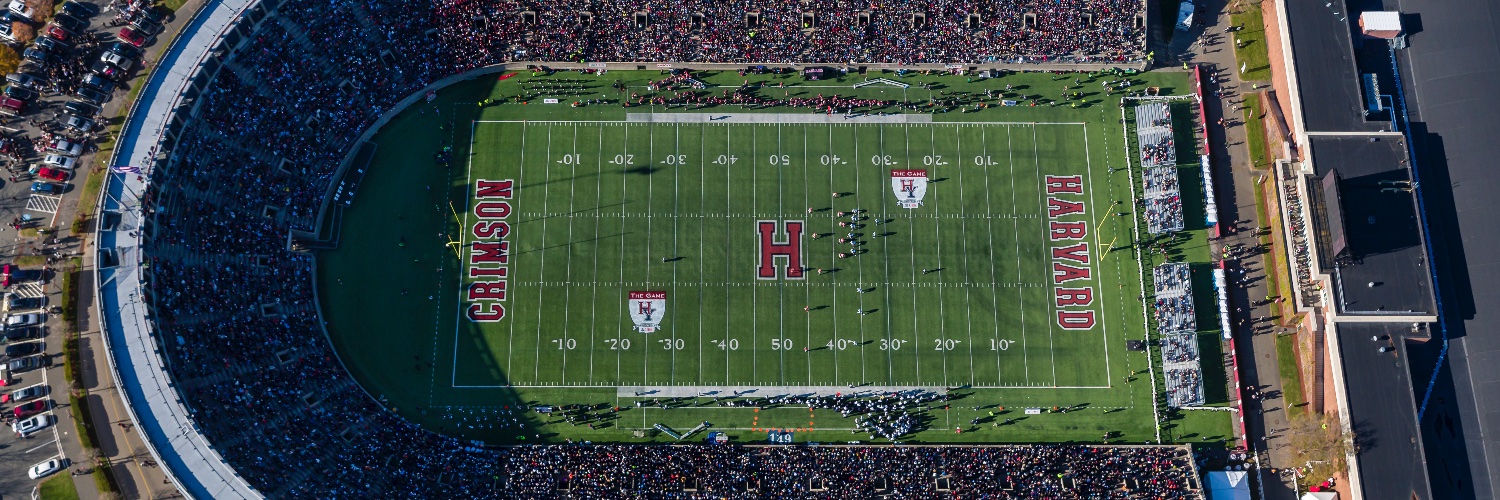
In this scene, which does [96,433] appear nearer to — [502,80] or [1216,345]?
[502,80]

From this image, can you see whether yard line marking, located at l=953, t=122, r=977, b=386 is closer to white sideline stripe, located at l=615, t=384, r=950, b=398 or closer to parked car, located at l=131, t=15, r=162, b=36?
white sideline stripe, located at l=615, t=384, r=950, b=398

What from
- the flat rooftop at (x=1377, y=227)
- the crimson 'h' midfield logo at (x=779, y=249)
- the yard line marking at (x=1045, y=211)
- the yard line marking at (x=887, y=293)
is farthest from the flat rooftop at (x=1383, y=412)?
the crimson 'h' midfield logo at (x=779, y=249)

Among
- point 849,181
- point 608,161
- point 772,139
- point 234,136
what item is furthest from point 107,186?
point 849,181

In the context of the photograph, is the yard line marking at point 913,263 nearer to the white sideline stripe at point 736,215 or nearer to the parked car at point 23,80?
the white sideline stripe at point 736,215

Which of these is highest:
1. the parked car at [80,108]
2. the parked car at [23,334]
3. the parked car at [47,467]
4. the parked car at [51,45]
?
the parked car at [51,45]

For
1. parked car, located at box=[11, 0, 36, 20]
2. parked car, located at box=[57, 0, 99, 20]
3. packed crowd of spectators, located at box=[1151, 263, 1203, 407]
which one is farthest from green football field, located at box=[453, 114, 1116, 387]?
parked car, located at box=[11, 0, 36, 20]

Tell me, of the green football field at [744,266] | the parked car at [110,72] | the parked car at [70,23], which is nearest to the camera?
the parked car at [110,72]

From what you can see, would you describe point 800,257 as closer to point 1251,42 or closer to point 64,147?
point 1251,42
